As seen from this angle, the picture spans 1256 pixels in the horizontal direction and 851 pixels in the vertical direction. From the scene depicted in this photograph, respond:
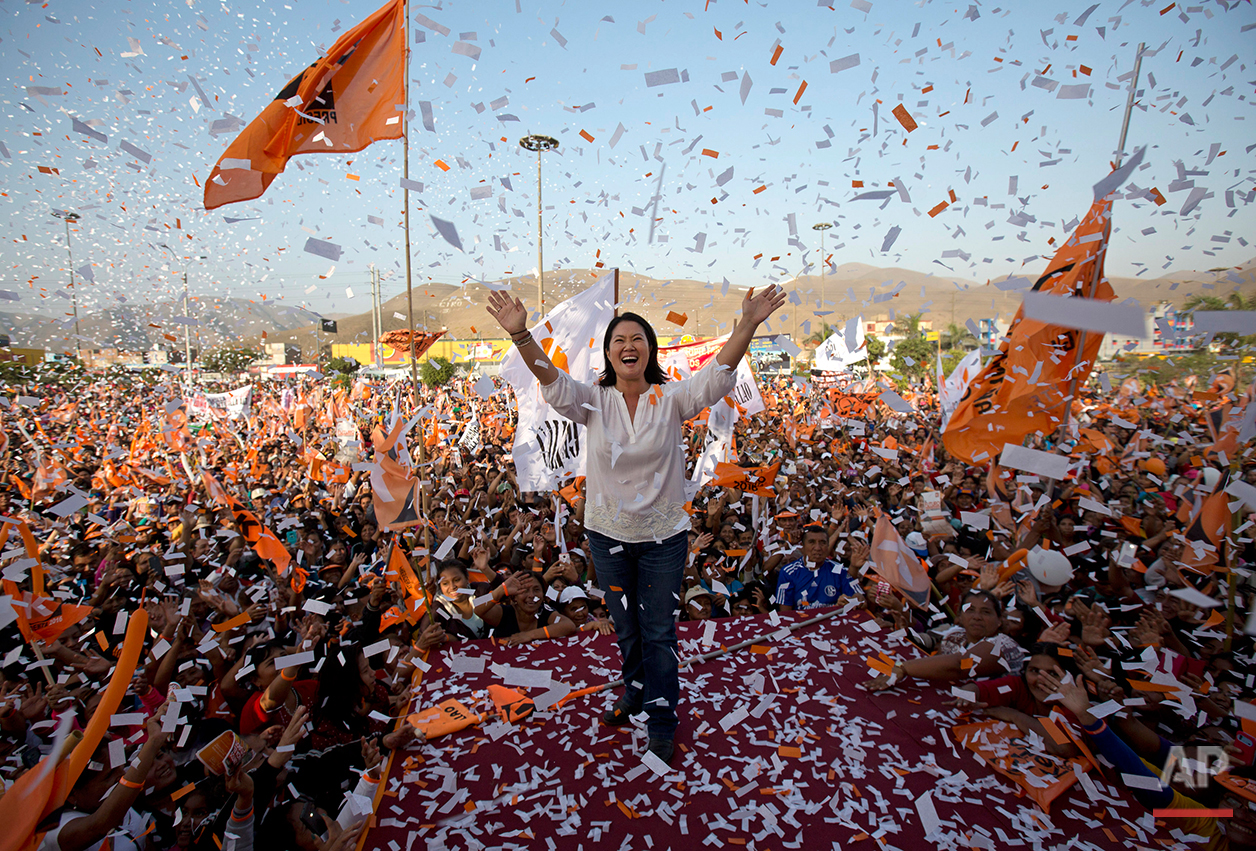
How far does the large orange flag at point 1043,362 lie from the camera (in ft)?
15.8

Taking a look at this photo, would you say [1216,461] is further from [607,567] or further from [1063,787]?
[607,567]

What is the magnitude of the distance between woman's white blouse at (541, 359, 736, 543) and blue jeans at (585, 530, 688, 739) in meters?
0.10

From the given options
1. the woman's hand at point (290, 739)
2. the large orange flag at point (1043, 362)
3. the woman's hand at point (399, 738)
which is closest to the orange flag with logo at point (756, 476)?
the large orange flag at point (1043, 362)

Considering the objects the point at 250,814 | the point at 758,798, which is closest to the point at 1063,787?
the point at 758,798

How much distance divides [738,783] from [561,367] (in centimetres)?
428

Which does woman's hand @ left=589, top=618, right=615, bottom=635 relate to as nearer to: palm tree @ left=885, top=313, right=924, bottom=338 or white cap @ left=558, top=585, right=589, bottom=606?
white cap @ left=558, top=585, right=589, bottom=606

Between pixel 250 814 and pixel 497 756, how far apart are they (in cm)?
108

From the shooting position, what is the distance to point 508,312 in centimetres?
261

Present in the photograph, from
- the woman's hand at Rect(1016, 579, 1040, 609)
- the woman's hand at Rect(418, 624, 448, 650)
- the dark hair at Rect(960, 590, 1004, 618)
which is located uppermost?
the dark hair at Rect(960, 590, 1004, 618)

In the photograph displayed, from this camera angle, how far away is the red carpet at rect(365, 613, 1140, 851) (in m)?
2.42

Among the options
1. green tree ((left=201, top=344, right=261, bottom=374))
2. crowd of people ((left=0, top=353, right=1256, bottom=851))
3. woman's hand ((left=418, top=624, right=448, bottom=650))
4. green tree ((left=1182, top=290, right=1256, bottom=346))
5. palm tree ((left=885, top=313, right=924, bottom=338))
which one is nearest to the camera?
crowd of people ((left=0, top=353, right=1256, bottom=851))

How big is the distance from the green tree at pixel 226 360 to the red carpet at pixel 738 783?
5072 centimetres

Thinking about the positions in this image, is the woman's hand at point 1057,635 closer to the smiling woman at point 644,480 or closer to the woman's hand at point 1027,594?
the woman's hand at point 1027,594

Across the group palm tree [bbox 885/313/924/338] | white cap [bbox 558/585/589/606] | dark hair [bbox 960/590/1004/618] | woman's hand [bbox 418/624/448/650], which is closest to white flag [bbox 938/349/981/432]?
dark hair [bbox 960/590/1004/618]
